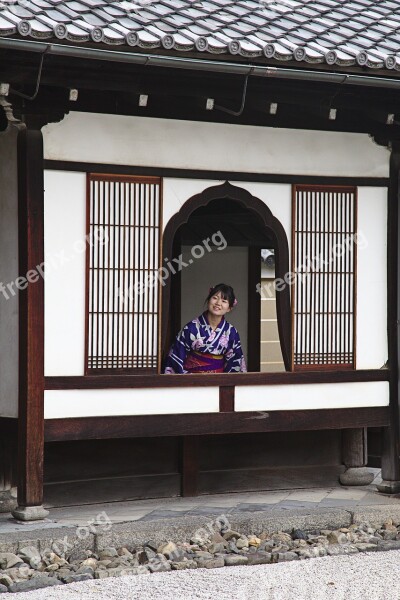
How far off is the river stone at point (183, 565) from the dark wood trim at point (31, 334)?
1.35 meters

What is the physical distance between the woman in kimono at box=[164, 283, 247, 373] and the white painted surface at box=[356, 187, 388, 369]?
1.17 meters

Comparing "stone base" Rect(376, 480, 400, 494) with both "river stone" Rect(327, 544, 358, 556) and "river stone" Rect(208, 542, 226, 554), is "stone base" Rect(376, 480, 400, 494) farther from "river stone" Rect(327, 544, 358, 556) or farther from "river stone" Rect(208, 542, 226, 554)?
"river stone" Rect(208, 542, 226, 554)

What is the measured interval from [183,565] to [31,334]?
2.18 m

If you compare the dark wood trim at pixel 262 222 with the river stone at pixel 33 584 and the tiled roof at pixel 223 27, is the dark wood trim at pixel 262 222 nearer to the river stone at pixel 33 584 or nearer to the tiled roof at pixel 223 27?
the tiled roof at pixel 223 27

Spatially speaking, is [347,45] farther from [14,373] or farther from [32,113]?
[14,373]

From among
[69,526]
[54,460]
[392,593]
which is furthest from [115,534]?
[392,593]

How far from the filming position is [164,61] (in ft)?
28.8

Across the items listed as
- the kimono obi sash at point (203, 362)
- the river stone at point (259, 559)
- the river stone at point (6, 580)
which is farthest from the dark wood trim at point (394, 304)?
the river stone at point (6, 580)

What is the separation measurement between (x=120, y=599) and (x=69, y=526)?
1618 millimetres

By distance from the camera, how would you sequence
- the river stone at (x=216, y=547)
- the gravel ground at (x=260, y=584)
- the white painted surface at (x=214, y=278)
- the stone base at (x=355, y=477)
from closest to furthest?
the gravel ground at (x=260, y=584) < the river stone at (x=216, y=547) < the stone base at (x=355, y=477) < the white painted surface at (x=214, y=278)

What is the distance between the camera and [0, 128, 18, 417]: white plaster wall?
9.74m

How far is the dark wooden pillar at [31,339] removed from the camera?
9.44 metres

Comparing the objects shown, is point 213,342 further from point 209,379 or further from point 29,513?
point 29,513

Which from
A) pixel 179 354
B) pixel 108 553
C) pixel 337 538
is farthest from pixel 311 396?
pixel 108 553
